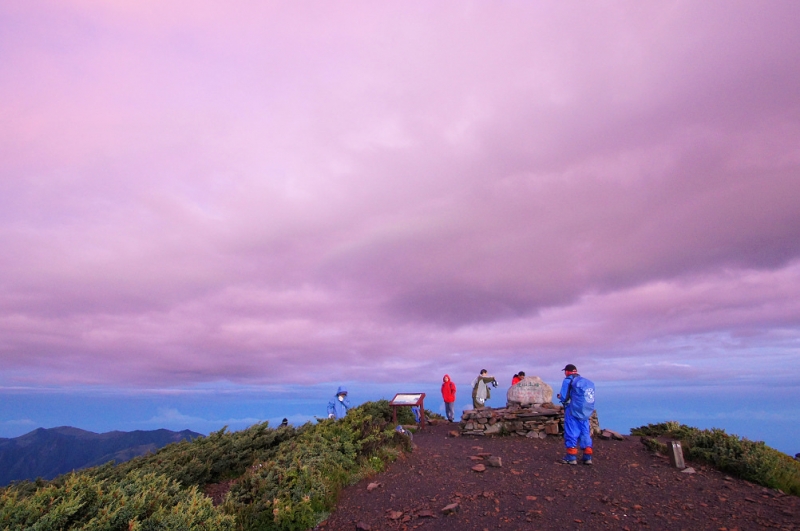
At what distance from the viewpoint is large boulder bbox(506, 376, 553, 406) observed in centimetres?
1825

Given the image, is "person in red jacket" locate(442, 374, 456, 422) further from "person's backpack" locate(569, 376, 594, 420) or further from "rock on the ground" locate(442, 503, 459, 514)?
"rock on the ground" locate(442, 503, 459, 514)

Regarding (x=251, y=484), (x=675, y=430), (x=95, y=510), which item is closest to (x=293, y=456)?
(x=251, y=484)

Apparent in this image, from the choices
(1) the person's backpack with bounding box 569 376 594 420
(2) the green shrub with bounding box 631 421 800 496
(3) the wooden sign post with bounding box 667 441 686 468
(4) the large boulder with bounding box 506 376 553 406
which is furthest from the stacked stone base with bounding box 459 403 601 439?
(3) the wooden sign post with bounding box 667 441 686 468

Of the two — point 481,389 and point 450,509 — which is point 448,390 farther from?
point 450,509

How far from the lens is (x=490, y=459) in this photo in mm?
12539

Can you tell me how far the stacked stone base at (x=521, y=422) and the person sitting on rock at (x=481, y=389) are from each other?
3606 mm

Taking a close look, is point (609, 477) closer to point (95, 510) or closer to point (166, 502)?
point (166, 502)

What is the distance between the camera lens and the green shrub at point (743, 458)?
10953 mm

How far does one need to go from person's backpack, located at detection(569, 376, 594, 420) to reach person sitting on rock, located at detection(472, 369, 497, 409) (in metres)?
8.61

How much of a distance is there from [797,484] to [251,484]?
41.6 feet

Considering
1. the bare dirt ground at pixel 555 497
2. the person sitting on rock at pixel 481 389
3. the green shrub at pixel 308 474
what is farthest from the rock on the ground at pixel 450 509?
the person sitting on rock at pixel 481 389

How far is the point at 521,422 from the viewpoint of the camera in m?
16.9

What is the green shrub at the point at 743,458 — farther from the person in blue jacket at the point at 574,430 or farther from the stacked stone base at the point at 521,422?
the stacked stone base at the point at 521,422

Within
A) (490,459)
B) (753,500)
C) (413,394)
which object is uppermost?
(413,394)
